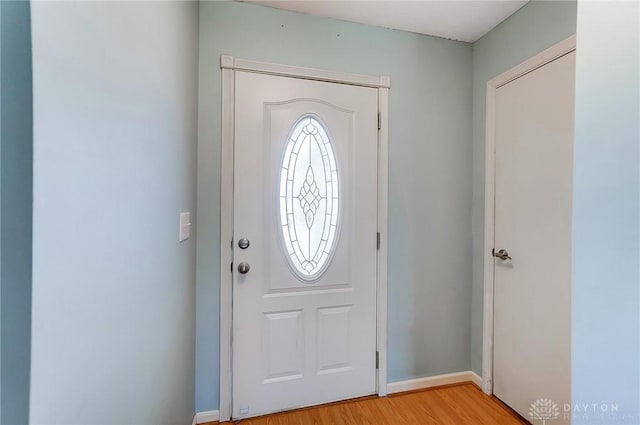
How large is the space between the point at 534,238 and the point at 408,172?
31.7 inches

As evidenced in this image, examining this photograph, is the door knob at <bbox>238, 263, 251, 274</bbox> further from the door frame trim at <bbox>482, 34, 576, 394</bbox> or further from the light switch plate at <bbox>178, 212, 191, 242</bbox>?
the door frame trim at <bbox>482, 34, 576, 394</bbox>

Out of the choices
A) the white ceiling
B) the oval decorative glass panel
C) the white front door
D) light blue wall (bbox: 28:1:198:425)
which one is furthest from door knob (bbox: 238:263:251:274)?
the white ceiling

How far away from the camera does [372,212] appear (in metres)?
1.86

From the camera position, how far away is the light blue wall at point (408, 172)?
64.2 inches

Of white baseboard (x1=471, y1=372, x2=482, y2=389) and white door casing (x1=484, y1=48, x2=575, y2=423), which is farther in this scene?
white baseboard (x1=471, y1=372, x2=482, y2=389)

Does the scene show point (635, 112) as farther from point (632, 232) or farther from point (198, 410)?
point (198, 410)

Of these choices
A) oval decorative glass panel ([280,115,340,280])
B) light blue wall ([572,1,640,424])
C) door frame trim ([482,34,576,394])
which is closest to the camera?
light blue wall ([572,1,640,424])

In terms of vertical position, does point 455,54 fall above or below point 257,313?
above

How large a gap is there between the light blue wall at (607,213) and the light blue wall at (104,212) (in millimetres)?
1058

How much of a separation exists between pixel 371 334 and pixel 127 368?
1.47m

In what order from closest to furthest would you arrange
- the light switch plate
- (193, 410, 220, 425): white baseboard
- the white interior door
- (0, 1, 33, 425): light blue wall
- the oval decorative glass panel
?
1. (0, 1, 33, 425): light blue wall
2. the light switch plate
3. the white interior door
4. (193, 410, 220, 425): white baseboard
5. the oval decorative glass panel

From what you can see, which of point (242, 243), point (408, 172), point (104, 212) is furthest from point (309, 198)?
point (104, 212)

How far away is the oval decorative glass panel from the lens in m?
1.73

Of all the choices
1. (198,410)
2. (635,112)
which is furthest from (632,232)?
(198,410)
